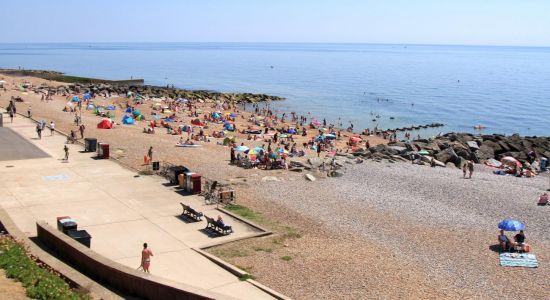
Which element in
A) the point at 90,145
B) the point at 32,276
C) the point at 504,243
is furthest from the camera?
the point at 90,145

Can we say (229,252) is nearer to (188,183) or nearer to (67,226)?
(67,226)

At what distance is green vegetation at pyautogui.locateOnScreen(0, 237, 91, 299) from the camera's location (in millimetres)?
9359

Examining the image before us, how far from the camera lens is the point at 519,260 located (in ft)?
51.8

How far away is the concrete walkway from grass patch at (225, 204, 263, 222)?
0.62 meters

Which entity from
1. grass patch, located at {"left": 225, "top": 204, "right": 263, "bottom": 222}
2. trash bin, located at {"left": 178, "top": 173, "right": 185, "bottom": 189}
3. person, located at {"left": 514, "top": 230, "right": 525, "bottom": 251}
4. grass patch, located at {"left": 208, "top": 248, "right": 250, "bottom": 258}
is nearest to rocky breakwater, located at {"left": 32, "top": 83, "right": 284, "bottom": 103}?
trash bin, located at {"left": 178, "top": 173, "right": 185, "bottom": 189}

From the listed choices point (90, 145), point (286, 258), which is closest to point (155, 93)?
point (90, 145)

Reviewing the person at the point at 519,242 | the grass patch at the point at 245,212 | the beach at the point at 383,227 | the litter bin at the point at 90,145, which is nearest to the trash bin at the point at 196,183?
the beach at the point at 383,227

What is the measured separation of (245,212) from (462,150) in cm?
2390

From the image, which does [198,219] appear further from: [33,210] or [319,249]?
[33,210]

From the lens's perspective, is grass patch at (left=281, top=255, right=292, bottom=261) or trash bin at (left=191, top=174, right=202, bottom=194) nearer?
grass patch at (left=281, top=255, right=292, bottom=261)

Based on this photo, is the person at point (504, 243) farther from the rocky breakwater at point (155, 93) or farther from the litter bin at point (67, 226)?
the rocky breakwater at point (155, 93)

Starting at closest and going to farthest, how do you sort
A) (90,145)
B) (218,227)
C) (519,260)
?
1. (519,260)
2. (218,227)
3. (90,145)

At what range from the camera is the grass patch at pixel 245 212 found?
18.0 metres

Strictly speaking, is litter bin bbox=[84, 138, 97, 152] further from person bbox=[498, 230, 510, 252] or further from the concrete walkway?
person bbox=[498, 230, 510, 252]
